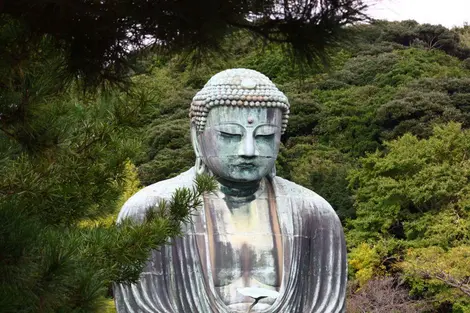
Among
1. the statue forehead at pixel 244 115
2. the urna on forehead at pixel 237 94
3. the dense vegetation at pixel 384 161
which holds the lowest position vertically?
the dense vegetation at pixel 384 161

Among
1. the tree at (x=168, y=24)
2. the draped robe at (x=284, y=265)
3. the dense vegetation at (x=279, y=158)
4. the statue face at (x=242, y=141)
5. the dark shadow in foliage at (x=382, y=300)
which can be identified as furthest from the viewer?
the dark shadow in foliage at (x=382, y=300)

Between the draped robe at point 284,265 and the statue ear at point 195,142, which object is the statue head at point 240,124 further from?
the draped robe at point 284,265

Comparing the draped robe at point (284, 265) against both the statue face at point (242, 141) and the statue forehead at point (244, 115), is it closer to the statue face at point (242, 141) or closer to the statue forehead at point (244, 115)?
the statue face at point (242, 141)

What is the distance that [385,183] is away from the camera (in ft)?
83.5

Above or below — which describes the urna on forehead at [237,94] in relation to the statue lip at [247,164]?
above

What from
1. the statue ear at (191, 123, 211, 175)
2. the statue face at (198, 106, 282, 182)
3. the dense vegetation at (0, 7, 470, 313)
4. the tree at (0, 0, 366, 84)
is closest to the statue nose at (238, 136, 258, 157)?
the statue face at (198, 106, 282, 182)

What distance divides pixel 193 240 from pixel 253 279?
416 mm

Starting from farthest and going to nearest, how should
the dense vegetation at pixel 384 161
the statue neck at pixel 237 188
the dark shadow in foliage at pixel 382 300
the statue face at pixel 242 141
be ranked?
the dense vegetation at pixel 384 161
the dark shadow in foliage at pixel 382 300
the statue neck at pixel 237 188
the statue face at pixel 242 141

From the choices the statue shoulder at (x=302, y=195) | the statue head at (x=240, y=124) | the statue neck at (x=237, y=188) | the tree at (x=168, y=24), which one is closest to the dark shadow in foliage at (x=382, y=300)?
the statue shoulder at (x=302, y=195)

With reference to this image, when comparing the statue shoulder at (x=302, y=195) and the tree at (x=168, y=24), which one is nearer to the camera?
the tree at (x=168, y=24)

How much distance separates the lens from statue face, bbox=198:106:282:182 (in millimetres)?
6461

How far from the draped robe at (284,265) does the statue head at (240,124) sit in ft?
0.85

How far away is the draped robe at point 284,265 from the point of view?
249 inches

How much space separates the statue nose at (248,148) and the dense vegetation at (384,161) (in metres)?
10.7
